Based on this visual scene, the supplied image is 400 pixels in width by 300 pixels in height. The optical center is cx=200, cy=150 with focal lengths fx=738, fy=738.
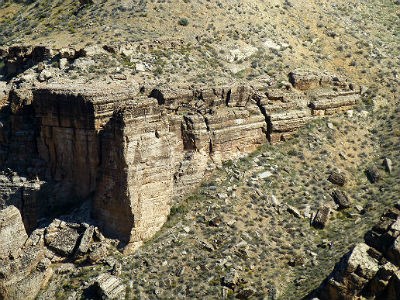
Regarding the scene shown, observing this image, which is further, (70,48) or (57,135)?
(70,48)

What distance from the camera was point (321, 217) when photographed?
4659cm

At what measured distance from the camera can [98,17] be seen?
5831 centimetres

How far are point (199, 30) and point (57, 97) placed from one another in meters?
16.7

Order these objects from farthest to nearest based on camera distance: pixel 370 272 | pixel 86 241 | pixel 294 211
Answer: pixel 294 211, pixel 86 241, pixel 370 272

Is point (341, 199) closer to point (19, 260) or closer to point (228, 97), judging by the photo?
point (228, 97)

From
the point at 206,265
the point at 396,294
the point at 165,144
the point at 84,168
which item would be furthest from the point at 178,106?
the point at 396,294

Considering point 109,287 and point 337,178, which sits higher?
point 337,178

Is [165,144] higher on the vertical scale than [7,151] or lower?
higher

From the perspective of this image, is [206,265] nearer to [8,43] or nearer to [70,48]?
[70,48]

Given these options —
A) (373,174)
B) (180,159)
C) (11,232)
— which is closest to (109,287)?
(11,232)

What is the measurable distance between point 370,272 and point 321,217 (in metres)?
11.3

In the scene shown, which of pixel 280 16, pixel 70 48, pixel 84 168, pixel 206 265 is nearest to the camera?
pixel 206 265

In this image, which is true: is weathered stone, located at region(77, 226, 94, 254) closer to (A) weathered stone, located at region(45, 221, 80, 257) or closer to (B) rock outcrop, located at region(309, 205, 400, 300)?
(A) weathered stone, located at region(45, 221, 80, 257)

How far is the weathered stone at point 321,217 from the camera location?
46.4m
